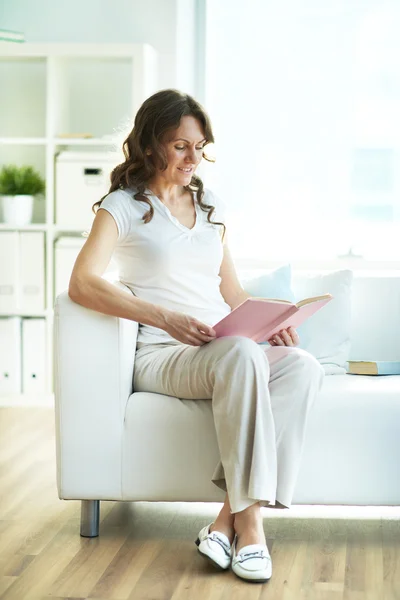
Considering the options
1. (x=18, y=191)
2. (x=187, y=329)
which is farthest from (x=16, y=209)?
(x=187, y=329)

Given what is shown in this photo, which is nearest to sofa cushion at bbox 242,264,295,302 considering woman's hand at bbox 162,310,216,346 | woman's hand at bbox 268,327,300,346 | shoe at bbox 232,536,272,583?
woman's hand at bbox 268,327,300,346

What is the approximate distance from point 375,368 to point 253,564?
0.94m

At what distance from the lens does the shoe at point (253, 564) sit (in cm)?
231

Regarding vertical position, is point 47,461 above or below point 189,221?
below

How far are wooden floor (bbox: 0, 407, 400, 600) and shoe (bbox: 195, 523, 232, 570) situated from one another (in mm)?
32

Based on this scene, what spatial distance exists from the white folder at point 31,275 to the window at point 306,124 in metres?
0.89

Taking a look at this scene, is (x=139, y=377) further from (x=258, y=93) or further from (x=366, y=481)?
(x=258, y=93)

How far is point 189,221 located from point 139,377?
20.4 inches

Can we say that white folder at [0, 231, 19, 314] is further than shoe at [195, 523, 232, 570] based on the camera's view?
Yes

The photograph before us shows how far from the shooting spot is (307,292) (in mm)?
3336

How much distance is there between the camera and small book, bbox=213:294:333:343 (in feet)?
7.68

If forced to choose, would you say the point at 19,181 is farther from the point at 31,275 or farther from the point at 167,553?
the point at 167,553

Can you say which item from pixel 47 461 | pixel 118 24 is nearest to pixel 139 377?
pixel 47 461

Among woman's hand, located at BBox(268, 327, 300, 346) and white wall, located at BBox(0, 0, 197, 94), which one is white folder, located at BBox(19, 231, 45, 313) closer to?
white wall, located at BBox(0, 0, 197, 94)
